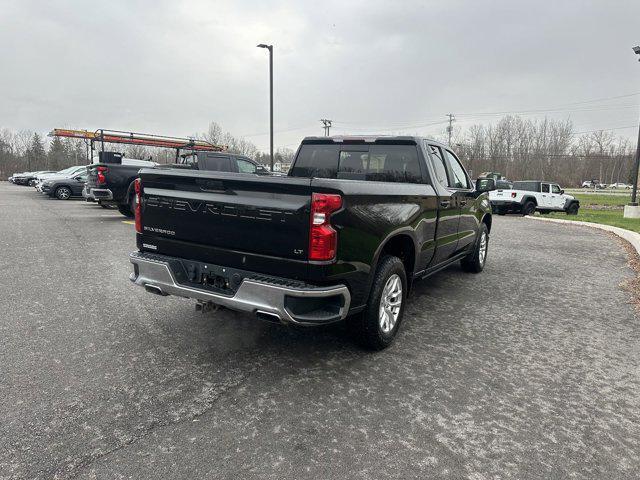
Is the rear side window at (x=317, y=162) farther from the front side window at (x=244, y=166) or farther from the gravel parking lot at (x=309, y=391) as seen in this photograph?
the front side window at (x=244, y=166)

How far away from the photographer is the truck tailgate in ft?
10.0

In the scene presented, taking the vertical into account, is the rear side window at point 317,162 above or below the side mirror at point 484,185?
above

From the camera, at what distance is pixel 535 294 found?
6.00 m

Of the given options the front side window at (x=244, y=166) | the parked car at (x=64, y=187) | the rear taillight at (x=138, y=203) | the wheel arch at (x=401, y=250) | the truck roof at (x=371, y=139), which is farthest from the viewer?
the parked car at (x=64, y=187)

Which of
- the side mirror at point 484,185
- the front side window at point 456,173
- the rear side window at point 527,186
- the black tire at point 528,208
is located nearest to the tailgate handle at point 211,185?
the front side window at point 456,173

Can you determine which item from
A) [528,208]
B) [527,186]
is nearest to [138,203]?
[528,208]

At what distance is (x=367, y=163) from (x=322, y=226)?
217cm

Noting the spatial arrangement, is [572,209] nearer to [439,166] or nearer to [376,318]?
[439,166]

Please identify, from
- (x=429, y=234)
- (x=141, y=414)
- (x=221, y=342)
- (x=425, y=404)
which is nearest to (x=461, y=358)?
(x=425, y=404)

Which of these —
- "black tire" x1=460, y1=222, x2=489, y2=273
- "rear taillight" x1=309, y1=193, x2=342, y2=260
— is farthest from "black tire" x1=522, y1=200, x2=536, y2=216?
"rear taillight" x1=309, y1=193, x2=342, y2=260

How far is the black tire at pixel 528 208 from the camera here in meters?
19.6

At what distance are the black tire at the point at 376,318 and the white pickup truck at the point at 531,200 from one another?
16.9 metres

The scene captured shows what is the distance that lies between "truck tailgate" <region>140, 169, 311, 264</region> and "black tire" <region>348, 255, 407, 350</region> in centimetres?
89

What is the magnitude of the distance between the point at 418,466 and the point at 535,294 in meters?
4.33
